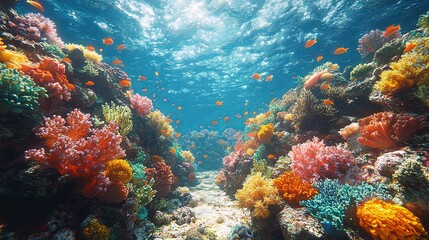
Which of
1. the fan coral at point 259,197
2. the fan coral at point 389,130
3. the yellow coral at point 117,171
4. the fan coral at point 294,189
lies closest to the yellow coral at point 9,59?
the yellow coral at point 117,171

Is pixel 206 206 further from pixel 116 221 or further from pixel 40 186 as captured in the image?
pixel 40 186

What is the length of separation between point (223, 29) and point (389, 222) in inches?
702

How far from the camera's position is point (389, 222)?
2.98 meters

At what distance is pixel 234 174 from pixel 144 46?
16.8m

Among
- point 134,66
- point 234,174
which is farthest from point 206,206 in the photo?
point 134,66

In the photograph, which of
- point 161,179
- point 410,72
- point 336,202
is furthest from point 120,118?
point 410,72

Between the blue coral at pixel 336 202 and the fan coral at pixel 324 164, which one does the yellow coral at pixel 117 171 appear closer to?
the blue coral at pixel 336 202

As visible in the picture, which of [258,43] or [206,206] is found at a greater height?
[258,43]

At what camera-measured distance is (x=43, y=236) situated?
316cm

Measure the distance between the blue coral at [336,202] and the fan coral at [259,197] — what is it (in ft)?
2.80

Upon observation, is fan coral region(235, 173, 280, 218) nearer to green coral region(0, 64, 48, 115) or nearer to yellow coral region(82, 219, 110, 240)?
yellow coral region(82, 219, 110, 240)

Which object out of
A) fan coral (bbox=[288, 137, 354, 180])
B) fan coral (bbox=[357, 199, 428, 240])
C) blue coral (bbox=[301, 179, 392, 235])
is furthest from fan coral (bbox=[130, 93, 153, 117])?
fan coral (bbox=[357, 199, 428, 240])

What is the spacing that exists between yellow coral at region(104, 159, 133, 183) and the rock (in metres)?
3.52

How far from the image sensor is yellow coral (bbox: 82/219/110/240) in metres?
3.77
